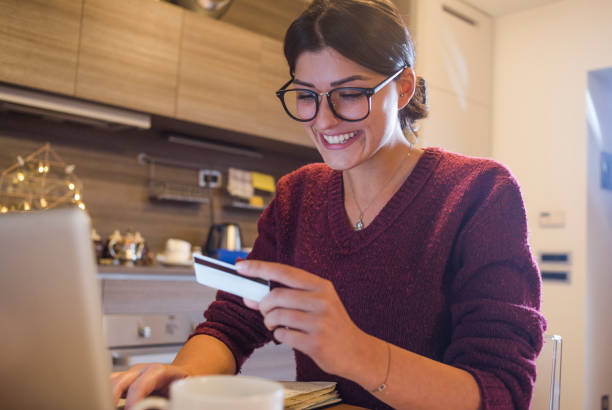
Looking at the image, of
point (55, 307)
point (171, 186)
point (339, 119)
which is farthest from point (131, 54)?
point (55, 307)

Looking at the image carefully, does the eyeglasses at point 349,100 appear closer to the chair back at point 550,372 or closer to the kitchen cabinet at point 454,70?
the chair back at point 550,372

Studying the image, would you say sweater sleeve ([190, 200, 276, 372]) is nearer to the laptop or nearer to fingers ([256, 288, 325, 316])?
fingers ([256, 288, 325, 316])

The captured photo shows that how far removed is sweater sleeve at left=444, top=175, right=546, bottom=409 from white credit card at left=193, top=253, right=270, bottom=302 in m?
0.35

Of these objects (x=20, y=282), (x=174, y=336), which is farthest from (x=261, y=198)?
(x=20, y=282)

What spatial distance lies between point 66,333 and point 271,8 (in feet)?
10.3

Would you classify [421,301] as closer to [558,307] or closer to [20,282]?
[20,282]

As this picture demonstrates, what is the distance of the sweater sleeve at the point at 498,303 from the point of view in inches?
30.3

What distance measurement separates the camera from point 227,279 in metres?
0.59

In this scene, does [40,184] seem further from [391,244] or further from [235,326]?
[391,244]

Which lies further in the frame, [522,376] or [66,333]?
[522,376]

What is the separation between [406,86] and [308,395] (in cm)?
65

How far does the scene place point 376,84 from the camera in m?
1.02

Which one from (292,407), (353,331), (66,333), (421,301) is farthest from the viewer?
(421,301)

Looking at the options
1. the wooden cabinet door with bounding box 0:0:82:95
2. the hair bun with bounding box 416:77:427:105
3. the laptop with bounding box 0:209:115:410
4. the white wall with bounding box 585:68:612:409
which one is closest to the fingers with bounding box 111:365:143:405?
the laptop with bounding box 0:209:115:410
